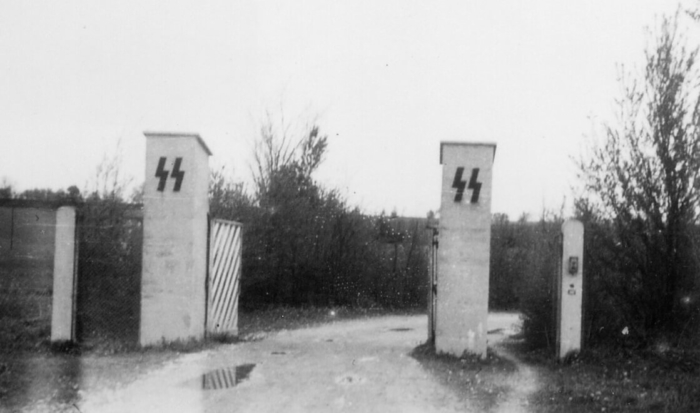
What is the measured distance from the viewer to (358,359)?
35.1ft

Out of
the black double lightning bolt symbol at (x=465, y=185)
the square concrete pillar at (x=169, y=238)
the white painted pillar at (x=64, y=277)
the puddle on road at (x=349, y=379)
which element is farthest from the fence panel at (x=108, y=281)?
the black double lightning bolt symbol at (x=465, y=185)

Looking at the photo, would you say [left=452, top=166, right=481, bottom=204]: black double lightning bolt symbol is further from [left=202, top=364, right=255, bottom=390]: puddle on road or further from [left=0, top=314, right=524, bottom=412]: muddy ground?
[left=202, top=364, right=255, bottom=390]: puddle on road

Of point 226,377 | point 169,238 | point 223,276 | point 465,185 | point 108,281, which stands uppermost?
point 465,185

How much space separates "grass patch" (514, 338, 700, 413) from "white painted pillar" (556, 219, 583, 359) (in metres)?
0.30

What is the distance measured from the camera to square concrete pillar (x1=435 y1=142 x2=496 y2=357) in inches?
414

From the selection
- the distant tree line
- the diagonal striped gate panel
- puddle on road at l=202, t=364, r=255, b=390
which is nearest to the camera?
puddle on road at l=202, t=364, r=255, b=390

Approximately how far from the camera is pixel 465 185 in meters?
10.6

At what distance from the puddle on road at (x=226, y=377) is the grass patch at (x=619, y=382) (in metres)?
3.84

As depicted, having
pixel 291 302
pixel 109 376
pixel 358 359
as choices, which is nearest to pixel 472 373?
pixel 358 359

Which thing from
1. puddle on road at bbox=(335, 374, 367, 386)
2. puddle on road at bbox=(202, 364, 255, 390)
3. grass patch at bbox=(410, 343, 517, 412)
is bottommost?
puddle on road at bbox=(202, 364, 255, 390)

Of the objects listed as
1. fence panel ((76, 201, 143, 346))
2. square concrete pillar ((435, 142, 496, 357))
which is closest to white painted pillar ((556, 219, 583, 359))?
square concrete pillar ((435, 142, 496, 357))

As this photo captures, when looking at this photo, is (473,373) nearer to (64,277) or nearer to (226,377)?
(226,377)

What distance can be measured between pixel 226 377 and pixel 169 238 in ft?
9.65

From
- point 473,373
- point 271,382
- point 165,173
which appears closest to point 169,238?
point 165,173
